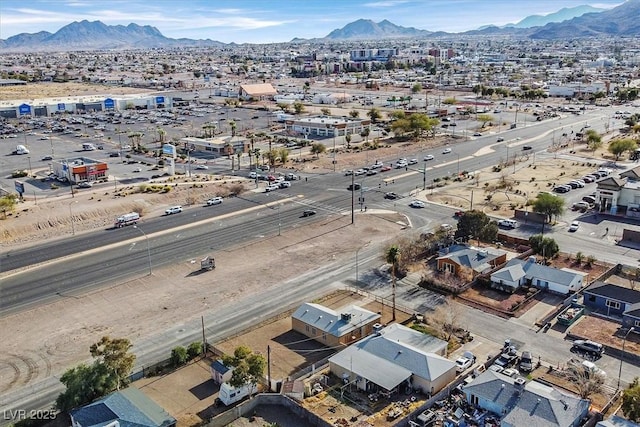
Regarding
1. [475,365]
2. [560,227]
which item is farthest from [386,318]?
[560,227]

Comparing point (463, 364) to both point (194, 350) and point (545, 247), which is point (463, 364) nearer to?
point (194, 350)

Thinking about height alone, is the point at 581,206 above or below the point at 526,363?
above

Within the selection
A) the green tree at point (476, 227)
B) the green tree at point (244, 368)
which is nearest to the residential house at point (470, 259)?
the green tree at point (476, 227)

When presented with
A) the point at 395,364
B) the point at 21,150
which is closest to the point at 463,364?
the point at 395,364

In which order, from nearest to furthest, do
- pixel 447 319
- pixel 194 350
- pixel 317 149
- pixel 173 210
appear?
pixel 194 350, pixel 447 319, pixel 173 210, pixel 317 149

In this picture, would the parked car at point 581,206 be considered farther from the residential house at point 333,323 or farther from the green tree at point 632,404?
the green tree at point 632,404

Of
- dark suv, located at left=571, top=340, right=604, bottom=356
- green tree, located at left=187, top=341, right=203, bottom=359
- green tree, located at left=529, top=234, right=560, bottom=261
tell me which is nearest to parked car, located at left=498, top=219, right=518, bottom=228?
green tree, located at left=529, top=234, right=560, bottom=261

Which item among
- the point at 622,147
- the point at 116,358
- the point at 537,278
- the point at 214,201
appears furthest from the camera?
the point at 622,147
